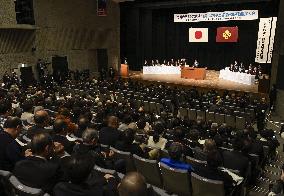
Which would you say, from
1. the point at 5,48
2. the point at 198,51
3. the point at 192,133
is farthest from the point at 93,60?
the point at 192,133

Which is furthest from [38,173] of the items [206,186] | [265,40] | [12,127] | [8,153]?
[265,40]

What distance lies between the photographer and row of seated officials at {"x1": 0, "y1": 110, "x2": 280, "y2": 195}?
2.98 metres

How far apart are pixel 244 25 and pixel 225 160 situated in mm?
18526

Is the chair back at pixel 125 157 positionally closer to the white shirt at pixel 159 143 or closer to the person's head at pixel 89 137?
the person's head at pixel 89 137

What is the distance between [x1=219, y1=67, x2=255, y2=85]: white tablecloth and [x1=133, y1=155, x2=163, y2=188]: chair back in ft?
46.6

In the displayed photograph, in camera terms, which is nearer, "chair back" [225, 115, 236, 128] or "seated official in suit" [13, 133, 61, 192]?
"seated official in suit" [13, 133, 61, 192]

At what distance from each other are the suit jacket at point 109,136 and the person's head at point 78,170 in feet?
8.85

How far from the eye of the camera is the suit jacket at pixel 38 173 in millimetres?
3271

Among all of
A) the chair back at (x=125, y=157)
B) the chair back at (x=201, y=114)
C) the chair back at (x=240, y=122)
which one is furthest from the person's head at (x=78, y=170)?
the chair back at (x=201, y=114)

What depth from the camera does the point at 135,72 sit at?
23672mm

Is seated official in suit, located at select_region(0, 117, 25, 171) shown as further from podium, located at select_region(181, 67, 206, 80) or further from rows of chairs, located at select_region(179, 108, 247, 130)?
podium, located at select_region(181, 67, 206, 80)

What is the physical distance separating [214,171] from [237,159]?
0.98 metres

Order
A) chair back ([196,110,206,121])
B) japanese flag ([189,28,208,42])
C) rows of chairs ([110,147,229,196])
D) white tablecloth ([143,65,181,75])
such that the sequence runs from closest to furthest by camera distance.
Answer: rows of chairs ([110,147,229,196]) < chair back ([196,110,206,121]) < white tablecloth ([143,65,181,75]) < japanese flag ([189,28,208,42])

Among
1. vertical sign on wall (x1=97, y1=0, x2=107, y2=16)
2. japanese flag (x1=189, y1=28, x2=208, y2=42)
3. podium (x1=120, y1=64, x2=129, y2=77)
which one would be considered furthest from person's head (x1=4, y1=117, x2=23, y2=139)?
japanese flag (x1=189, y1=28, x2=208, y2=42)
